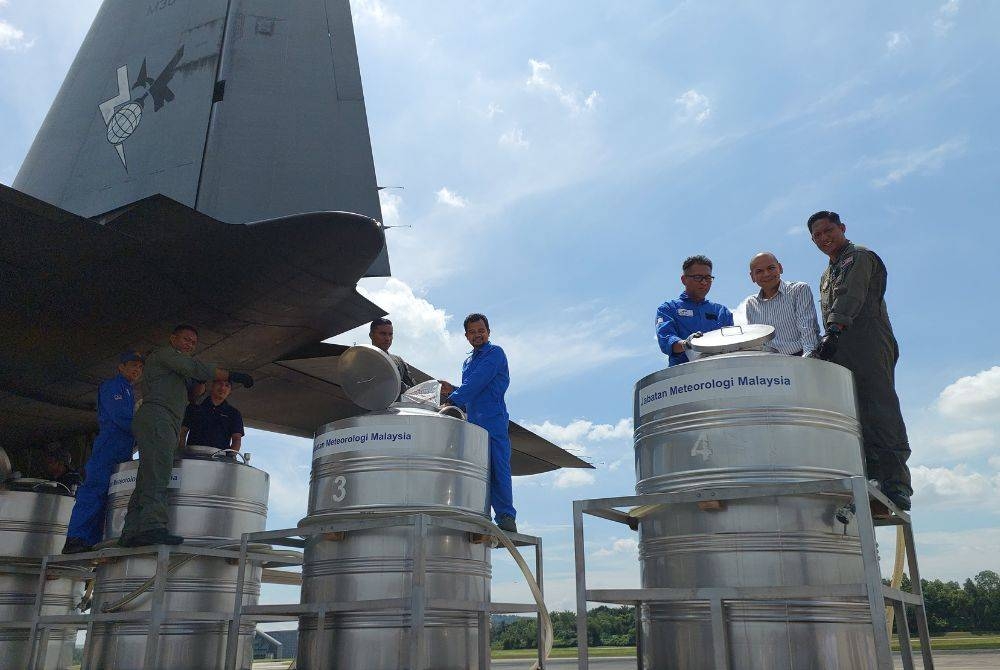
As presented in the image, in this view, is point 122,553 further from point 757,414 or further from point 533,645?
point 757,414

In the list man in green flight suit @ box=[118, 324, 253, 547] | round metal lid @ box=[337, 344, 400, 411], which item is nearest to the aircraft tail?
man in green flight suit @ box=[118, 324, 253, 547]

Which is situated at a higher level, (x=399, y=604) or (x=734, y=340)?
(x=734, y=340)

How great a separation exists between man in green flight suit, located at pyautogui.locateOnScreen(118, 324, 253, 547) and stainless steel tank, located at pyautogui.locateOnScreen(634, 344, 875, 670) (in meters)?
3.45

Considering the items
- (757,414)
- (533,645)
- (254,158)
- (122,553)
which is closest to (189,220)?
(254,158)

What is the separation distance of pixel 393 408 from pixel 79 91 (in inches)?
363

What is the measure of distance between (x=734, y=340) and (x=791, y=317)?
1.01 metres

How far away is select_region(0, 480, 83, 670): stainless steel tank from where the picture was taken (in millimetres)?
7277

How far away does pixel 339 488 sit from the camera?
479 cm

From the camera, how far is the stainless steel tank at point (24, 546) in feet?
23.9

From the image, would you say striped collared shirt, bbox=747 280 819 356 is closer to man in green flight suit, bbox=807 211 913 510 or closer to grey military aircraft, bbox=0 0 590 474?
Result: man in green flight suit, bbox=807 211 913 510

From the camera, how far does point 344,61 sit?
414 inches

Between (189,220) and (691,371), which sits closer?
(691,371)

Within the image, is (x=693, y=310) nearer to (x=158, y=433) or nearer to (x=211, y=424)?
(x=158, y=433)

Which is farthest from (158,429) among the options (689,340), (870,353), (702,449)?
(870,353)
